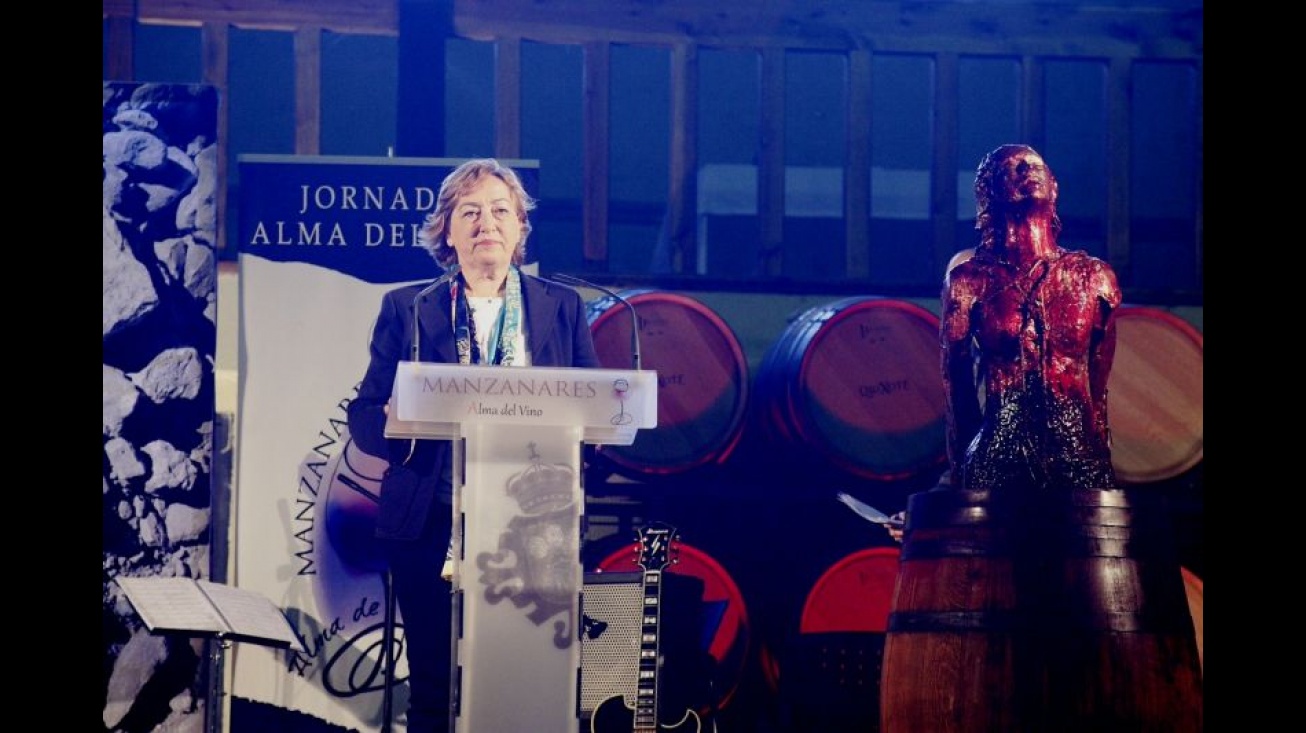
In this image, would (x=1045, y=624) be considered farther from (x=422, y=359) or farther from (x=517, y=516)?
(x=422, y=359)

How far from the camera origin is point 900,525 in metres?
4.92

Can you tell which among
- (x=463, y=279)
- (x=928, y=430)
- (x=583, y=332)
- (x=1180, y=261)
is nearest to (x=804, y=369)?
(x=928, y=430)

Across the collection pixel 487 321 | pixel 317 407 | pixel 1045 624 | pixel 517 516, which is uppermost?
pixel 487 321

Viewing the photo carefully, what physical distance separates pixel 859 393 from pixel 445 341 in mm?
1328

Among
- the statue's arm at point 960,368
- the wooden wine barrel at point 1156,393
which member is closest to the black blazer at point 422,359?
the statue's arm at point 960,368

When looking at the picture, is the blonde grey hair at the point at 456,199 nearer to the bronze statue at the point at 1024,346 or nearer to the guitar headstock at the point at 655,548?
the guitar headstock at the point at 655,548

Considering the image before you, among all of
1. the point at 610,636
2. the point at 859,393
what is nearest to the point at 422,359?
the point at 610,636

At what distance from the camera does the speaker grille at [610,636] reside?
15.0 feet

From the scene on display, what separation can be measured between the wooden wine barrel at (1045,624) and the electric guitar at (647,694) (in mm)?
634

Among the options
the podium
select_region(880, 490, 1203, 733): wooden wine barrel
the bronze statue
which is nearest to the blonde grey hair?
the podium

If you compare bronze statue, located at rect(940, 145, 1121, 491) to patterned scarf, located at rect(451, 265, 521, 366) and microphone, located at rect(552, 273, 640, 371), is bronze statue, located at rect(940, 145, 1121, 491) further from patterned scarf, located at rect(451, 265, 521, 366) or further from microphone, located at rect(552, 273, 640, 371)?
patterned scarf, located at rect(451, 265, 521, 366)

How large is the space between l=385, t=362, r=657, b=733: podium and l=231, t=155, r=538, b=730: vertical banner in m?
1.31

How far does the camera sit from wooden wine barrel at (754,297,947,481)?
16.6ft

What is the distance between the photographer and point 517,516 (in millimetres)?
3672
